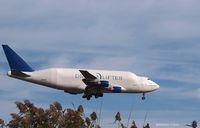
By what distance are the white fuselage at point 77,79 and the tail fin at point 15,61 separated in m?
1.93

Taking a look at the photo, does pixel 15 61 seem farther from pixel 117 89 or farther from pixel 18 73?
pixel 117 89

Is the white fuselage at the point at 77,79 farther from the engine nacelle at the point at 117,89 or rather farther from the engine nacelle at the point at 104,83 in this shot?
the engine nacelle at the point at 104,83

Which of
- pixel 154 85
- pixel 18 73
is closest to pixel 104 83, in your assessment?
pixel 154 85

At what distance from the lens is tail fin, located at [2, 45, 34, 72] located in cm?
12419

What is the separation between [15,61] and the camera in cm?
12475

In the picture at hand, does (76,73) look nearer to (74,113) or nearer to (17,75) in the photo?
(17,75)

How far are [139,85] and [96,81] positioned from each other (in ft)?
34.7

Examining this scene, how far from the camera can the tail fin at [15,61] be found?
4889 inches

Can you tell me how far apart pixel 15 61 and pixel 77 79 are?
13055 mm

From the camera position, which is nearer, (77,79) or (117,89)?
(77,79)

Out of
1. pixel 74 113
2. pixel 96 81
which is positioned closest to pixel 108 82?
pixel 96 81

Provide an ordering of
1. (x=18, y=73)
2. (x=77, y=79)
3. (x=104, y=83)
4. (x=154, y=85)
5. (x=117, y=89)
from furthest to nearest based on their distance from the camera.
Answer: (x=154, y=85) < (x=117, y=89) < (x=77, y=79) < (x=104, y=83) < (x=18, y=73)

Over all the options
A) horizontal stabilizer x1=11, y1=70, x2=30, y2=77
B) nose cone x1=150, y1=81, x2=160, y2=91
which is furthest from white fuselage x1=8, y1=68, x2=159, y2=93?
nose cone x1=150, y1=81, x2=160, y2=91

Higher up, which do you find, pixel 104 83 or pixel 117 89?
pixel 104 83
